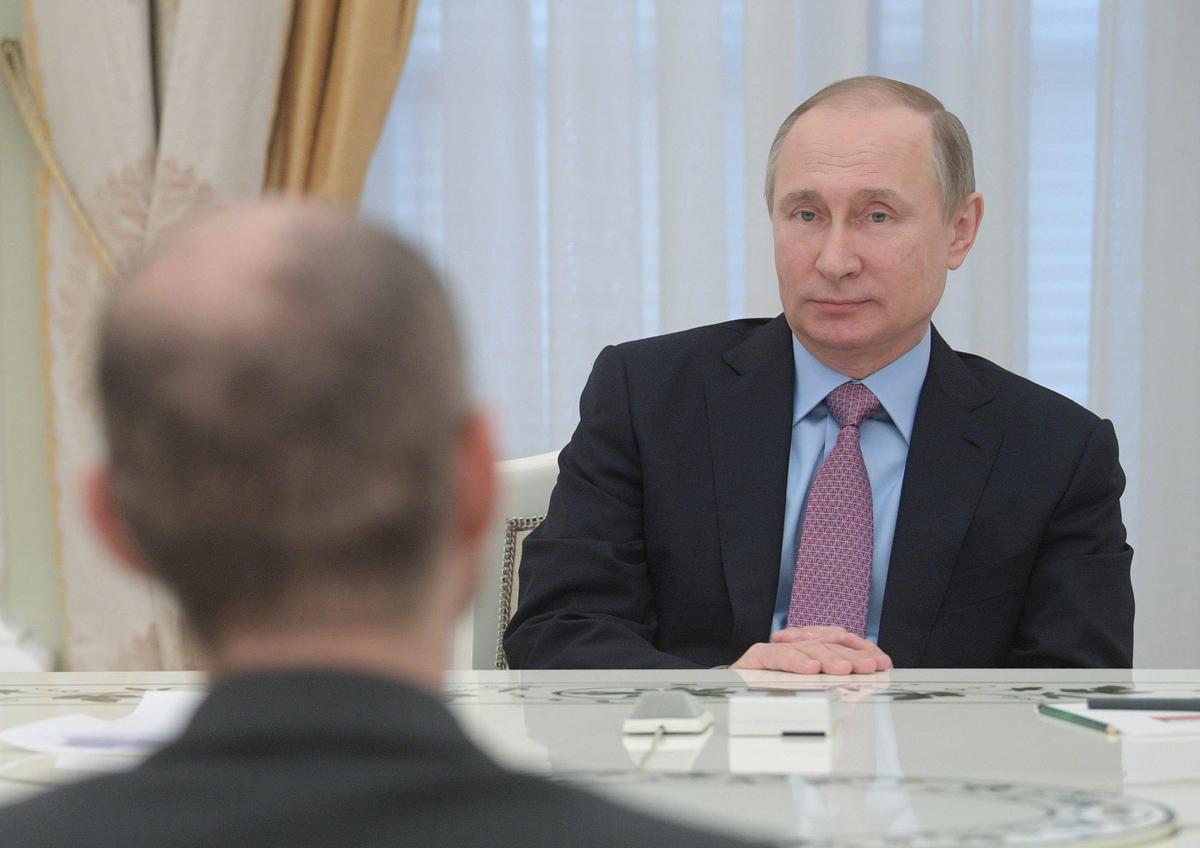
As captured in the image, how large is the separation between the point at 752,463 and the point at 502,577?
0.45 metres

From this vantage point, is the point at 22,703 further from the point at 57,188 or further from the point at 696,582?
the point at 57,188

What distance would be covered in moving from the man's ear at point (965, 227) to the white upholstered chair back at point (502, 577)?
2.44 ft

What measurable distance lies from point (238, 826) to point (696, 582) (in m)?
1.79

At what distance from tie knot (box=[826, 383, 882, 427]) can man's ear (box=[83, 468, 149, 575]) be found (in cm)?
179

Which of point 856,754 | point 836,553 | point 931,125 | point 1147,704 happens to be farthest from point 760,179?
point 856,754

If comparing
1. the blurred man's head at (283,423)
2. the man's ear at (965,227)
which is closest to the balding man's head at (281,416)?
the blurred man's head at (283,423)

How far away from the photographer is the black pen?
1.42m

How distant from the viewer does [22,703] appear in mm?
1586

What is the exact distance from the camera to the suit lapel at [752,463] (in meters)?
2.13

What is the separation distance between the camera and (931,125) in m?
2.30

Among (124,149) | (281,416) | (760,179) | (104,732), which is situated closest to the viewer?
(281,416)

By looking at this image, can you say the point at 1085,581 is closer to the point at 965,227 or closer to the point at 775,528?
the point at 775,528

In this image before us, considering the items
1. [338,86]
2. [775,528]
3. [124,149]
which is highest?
[338,86]

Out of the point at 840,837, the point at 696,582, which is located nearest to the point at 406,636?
the point at 840,837
